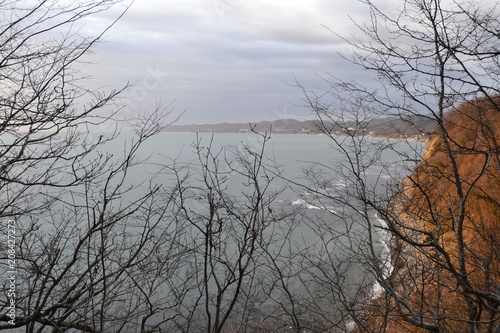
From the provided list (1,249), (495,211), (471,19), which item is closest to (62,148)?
(1,249)

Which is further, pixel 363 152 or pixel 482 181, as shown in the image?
pixel 482 181

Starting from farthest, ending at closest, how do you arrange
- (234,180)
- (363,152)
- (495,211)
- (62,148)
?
(234,180), (495,211), (363,152), (62,148)

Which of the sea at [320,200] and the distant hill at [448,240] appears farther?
→ the sea at [320,200]

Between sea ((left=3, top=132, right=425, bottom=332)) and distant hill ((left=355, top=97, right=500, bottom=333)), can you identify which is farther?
sea ((left=3, top=132, right=425, bottom=332))

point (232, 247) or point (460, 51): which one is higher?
point (460, 51)

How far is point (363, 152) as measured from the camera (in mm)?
6250

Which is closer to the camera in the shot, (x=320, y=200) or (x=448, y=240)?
(x=448, y=240)

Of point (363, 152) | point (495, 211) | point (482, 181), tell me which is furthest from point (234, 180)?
point (363, 152)

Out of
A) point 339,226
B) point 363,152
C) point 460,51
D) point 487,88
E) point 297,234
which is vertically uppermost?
point 460,51

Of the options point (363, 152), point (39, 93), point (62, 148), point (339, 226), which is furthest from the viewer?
point (339, 226)

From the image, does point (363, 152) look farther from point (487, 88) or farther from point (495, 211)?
point (495, 211)

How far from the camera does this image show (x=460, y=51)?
13.9 feet

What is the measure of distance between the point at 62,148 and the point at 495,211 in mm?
16898

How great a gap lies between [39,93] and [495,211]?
57.0 ft
